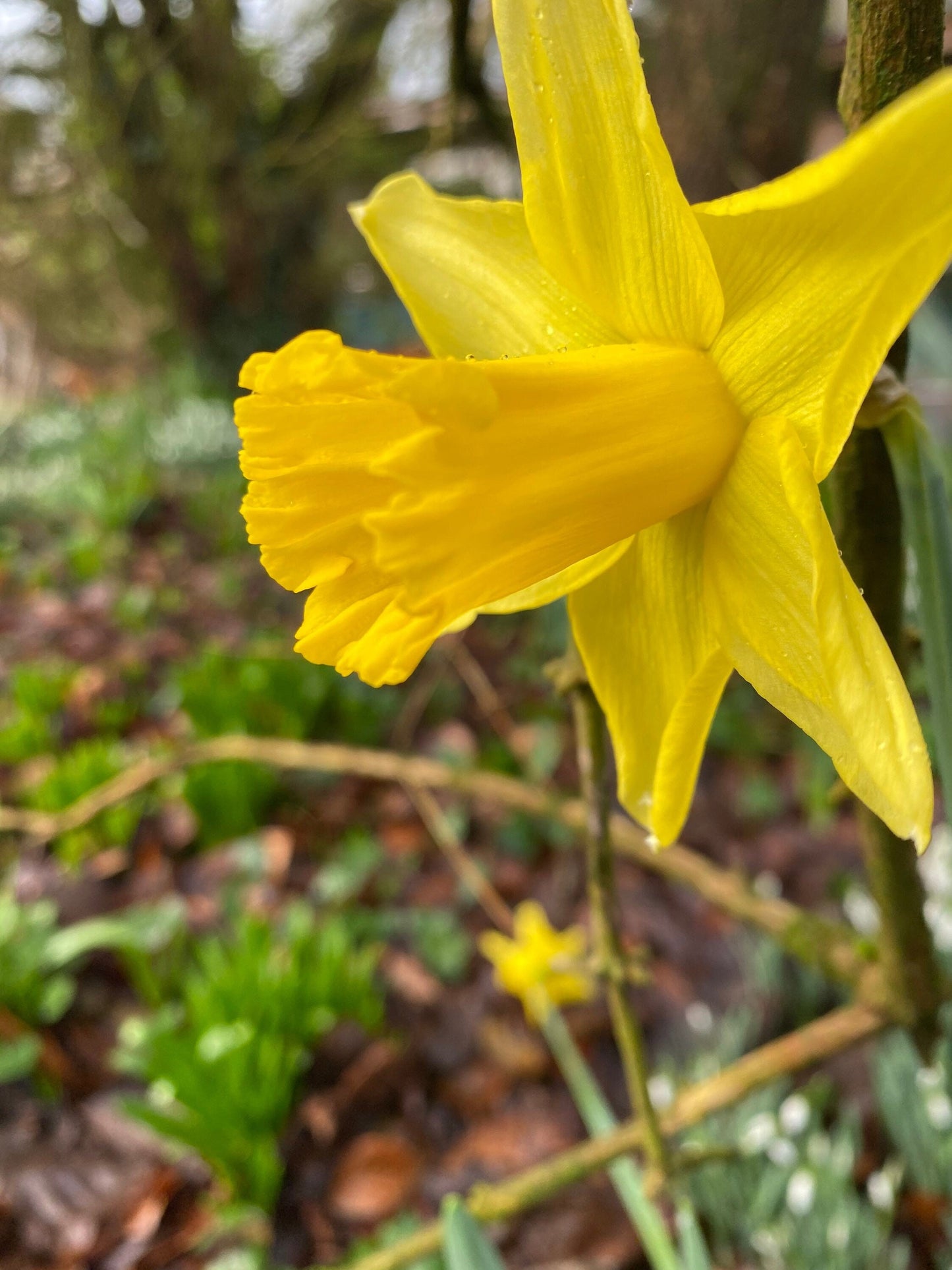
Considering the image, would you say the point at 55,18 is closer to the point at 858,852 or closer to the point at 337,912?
the point at 337,912

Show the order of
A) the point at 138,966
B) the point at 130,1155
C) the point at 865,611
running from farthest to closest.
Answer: the point at 138,966
the point at 130,1155
the point at 865,611

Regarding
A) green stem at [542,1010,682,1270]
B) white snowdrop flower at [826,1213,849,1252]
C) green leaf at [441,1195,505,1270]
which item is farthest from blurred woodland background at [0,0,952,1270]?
green leaf at [441,1195,505,1270]

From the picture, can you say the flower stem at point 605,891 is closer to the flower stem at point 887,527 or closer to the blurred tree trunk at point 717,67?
the flower stem at point 887,527

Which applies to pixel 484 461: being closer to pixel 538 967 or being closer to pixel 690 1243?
pixel 690 1243

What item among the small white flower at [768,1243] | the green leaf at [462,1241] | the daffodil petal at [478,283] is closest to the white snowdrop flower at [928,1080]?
the small white flower at [768,1243]

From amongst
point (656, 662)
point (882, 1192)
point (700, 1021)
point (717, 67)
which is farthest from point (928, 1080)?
point (717, 67)

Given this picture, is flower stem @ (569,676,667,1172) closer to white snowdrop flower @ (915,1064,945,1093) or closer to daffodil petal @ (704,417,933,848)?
daffodil petal @ (704,417,933,848)

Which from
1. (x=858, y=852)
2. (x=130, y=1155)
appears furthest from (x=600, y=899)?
(x=858, y=852)
